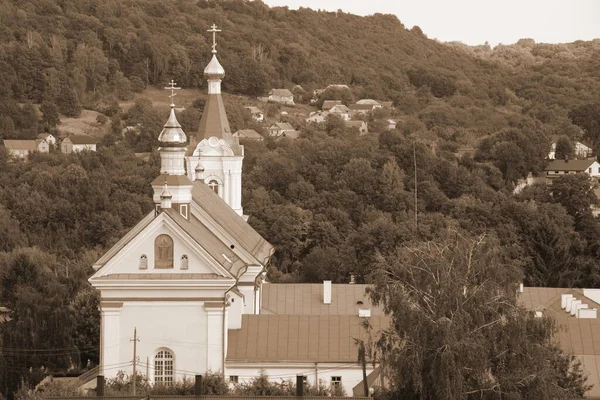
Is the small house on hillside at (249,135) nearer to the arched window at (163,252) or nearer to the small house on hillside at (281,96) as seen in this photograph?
the small house on hillside at (281,96)

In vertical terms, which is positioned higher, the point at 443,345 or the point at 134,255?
the point at 134,255

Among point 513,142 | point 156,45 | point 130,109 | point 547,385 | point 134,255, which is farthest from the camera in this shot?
point 156,45

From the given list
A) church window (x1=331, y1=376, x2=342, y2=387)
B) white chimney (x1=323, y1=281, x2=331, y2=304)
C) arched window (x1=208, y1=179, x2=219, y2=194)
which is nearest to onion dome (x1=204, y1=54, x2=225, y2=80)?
arched window (x1=208, y1=179, x2=219, y2=194)

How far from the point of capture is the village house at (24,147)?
11969 centimetres

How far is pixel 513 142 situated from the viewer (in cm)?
10656

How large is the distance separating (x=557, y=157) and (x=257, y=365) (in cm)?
7074

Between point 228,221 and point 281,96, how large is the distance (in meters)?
114

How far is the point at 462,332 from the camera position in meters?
36.1

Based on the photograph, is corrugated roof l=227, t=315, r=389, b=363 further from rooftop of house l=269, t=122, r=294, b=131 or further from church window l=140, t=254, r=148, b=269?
rooftop of house l=269, t=122, r=294, b=131

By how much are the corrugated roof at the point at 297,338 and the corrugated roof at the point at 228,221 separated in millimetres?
3529

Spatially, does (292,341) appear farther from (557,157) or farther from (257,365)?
(557,157)

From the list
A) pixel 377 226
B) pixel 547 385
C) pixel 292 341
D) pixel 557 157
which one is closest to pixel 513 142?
pixel 557 157

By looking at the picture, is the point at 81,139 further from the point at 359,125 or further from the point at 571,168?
the point at 571,168

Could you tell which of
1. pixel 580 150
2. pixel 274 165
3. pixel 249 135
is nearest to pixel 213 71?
pixel 274 165
